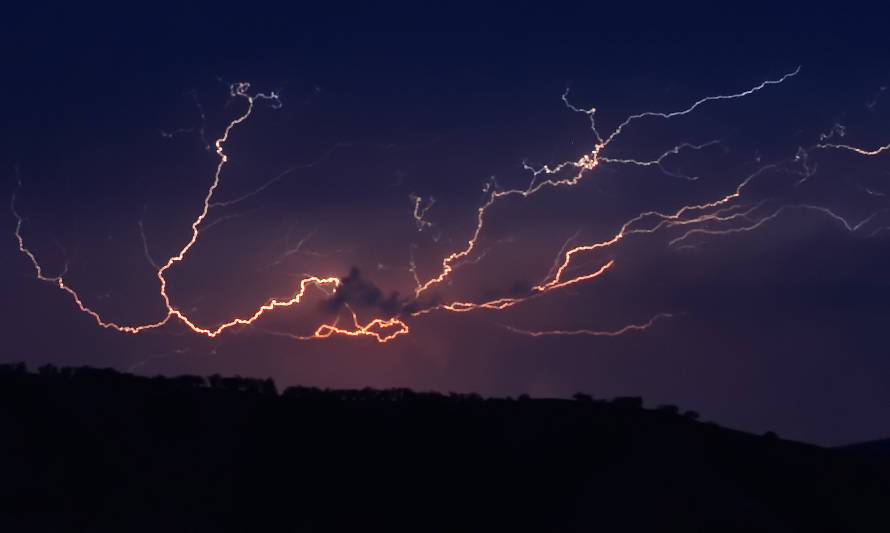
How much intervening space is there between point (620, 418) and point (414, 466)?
5.99m

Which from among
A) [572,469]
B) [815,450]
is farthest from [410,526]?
[815,450]

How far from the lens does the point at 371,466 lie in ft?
116

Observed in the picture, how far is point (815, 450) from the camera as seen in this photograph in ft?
139

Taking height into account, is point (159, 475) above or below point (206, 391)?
below

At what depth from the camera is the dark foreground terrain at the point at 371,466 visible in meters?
32.4

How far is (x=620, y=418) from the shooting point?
1540 inches

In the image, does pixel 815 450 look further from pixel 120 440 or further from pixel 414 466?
pixel 120 440

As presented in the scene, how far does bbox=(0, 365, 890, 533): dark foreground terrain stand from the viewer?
32.4 metres

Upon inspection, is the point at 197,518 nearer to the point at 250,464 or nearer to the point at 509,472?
the point at 250,464

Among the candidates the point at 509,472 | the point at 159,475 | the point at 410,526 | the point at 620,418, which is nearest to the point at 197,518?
the point at 159,475

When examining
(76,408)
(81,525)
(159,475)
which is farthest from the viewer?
(76,408)

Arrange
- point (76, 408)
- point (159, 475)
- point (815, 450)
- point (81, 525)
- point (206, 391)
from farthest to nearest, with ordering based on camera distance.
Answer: point (815, 450)
point (206, 391)
point (76, 408)
point (159, 475)
point (81, 525)

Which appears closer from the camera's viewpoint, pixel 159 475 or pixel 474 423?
pixel 159 475

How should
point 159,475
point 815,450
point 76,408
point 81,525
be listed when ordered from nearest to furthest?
point 81,525 < point 159,475 < point 76,408 < point 815,450
